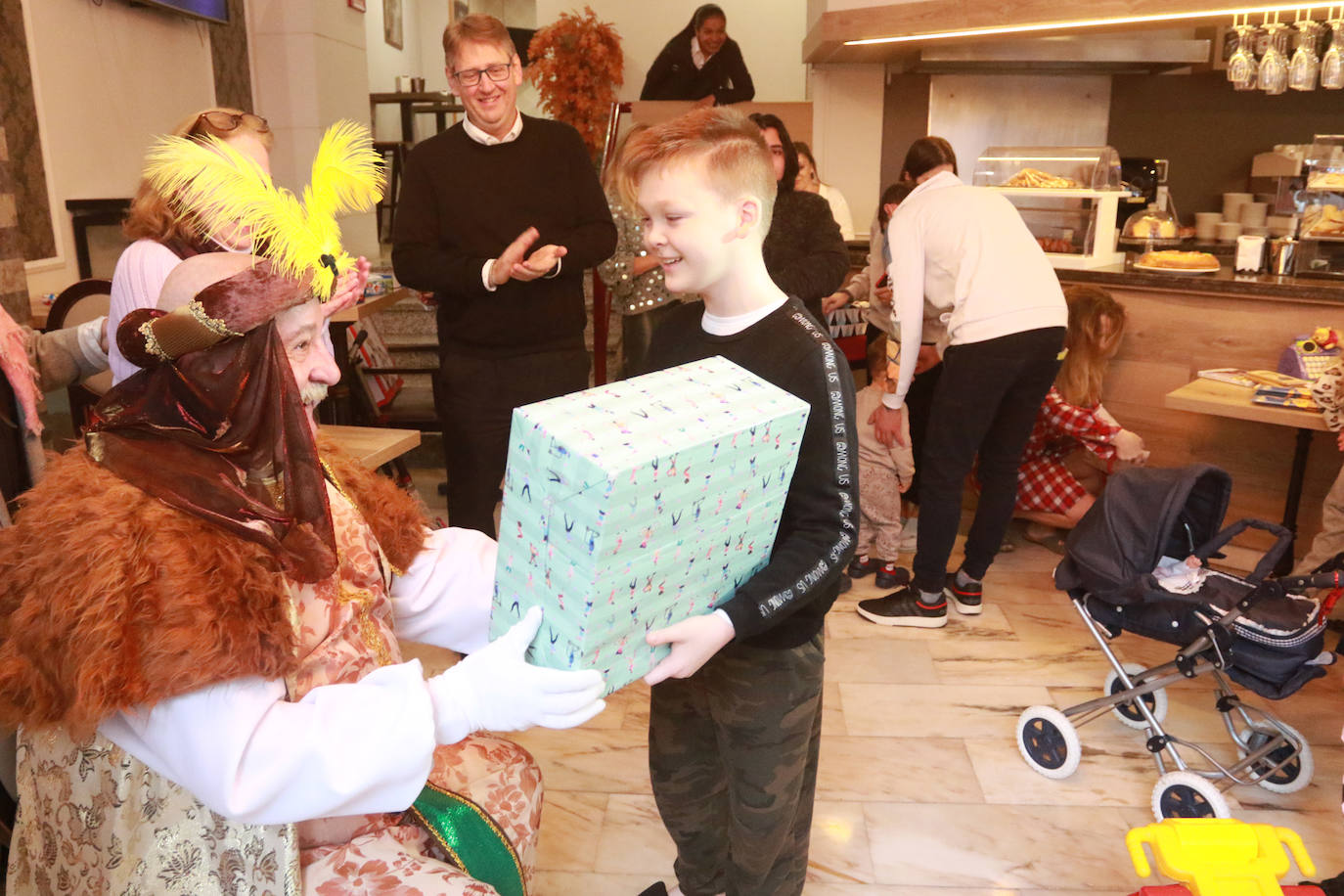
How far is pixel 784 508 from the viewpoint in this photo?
1.52m

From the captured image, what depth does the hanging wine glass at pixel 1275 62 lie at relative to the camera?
4.23 meters

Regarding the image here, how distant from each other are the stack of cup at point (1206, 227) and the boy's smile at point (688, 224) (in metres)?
5.67

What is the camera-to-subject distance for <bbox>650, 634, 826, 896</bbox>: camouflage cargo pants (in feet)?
5.41

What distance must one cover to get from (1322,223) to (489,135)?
3.17 m

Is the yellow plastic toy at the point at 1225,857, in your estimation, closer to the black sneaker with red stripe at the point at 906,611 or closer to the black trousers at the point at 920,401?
the black sneaker with red stripe at the point at 906,611

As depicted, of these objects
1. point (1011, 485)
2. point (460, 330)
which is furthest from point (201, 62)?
point (1011, 485)

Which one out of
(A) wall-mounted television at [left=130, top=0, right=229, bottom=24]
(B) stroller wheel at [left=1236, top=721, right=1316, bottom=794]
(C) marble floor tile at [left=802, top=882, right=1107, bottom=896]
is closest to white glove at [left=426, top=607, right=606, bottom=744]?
(C) marble floor tile at [left=802, top=882, right=1107, bottom=896]

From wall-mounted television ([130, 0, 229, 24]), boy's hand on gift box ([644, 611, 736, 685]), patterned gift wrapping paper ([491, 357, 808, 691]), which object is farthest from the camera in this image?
wall-mounted television ([130, 0, 229, 24])

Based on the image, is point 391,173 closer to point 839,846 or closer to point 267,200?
point 839,846

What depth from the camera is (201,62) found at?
5.60 metres

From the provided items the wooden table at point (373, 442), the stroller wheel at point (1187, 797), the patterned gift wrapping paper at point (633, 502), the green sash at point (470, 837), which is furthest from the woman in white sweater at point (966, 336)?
the green sash at point (470, 837)

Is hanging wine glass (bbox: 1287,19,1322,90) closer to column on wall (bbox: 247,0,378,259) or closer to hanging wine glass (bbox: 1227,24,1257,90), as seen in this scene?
→ hanging wine glass (bbox: 1227,24,1257,90)

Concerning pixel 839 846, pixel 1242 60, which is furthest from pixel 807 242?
pixel 1242 60

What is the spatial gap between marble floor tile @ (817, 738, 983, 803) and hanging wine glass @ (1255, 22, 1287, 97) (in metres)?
3.31
